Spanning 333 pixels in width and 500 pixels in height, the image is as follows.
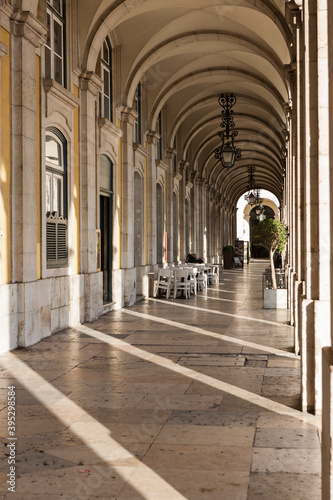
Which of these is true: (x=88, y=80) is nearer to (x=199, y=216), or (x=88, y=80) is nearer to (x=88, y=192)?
(x=88, y=192)

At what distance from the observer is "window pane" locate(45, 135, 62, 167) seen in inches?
387

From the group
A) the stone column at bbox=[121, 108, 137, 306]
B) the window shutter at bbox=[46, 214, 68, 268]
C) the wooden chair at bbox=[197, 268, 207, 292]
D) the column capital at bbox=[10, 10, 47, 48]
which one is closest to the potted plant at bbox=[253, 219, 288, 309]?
the stone column at bbox=[121, 108, 137, 306]

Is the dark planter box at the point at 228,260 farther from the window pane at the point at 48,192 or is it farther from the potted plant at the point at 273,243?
the window pane at the point at 48,192

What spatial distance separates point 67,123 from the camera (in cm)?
1051

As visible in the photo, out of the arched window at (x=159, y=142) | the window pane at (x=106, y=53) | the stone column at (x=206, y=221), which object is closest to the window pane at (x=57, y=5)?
the window pane at (x=106, y=53)

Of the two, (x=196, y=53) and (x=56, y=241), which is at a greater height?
(x=196, y=53)

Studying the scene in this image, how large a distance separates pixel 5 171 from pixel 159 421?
4.61 meters

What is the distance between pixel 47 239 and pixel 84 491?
6.59 m

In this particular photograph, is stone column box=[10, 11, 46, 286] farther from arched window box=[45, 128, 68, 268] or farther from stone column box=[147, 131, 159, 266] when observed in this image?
stone column box=[147, 131, 159, 266]

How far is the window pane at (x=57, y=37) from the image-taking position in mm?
10359

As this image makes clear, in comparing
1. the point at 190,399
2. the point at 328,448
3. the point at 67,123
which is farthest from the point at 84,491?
the point at 67,123

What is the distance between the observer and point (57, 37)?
412 inches

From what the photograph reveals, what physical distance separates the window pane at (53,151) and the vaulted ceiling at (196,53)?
205cm

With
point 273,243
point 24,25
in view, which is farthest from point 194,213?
point 24,25
